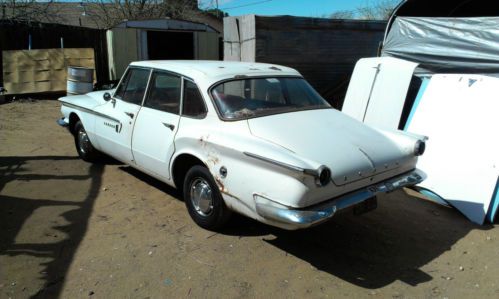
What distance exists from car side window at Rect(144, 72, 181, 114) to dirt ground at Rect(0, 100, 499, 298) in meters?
1.12

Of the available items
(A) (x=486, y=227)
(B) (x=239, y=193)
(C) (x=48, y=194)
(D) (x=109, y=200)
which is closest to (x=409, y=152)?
(A) (x=486, y=227)

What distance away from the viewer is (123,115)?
4.89 meters

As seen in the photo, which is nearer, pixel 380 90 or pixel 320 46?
pixel 380 90

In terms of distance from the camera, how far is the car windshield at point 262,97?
3920 millimetres

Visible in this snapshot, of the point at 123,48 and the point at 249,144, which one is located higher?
the point at 123,48

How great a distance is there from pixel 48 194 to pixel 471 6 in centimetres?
802

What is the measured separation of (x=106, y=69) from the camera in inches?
545

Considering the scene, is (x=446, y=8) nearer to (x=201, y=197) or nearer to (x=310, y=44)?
(x=310, y=44)

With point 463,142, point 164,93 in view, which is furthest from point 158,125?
point 463,142

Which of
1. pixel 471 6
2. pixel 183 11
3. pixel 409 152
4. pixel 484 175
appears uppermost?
pixel 183 11

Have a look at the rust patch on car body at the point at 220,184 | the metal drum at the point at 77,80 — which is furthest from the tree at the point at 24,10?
the rust patch on car body at the point at 220,184

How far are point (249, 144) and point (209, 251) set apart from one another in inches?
42.0

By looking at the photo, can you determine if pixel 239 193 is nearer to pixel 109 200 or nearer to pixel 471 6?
pixel 109 200

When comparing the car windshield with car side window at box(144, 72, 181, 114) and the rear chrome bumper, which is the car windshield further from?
the rear chrome bumper
